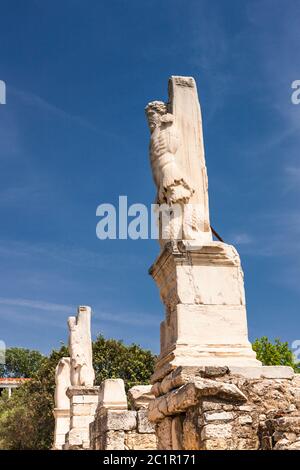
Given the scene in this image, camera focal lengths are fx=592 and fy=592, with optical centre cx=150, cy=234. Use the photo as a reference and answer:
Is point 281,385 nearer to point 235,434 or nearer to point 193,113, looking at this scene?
point 235,434

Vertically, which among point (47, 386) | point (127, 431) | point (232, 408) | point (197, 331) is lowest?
point (232, 408)

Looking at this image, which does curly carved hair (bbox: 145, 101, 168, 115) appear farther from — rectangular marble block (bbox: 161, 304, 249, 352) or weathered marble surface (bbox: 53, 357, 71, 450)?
weathered marble surface (bbox: 53, 357, 71, 450)

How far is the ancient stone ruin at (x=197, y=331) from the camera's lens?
488cm

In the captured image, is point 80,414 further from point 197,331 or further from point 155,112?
point 155,112

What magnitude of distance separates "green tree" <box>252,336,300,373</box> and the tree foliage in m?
6.87

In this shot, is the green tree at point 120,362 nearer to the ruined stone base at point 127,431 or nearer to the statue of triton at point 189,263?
the ruined stone base at point 127,431

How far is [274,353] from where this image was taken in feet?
93.4

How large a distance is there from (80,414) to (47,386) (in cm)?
1838

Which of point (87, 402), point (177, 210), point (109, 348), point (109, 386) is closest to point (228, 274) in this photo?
point (177, 210)

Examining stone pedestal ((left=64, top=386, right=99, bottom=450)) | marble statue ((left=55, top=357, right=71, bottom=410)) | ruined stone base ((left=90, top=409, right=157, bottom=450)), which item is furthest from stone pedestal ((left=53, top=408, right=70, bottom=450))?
ruined stone base ((left=90, top=409, right=157, bottom=450))

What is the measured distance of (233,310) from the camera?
19.6 ft

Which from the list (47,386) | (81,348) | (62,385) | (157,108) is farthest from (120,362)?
(157,108)

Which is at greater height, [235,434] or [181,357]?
[181,357]
